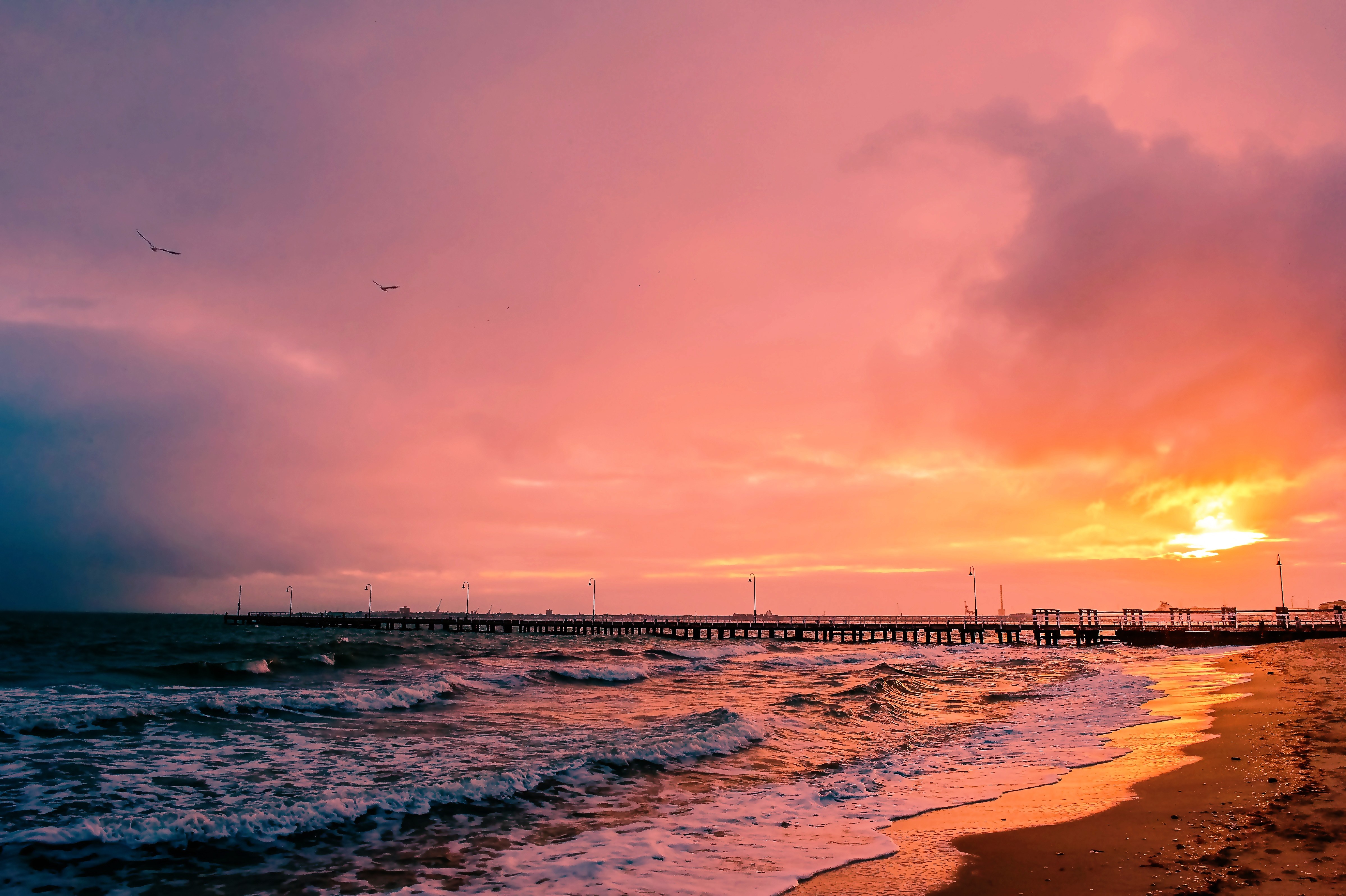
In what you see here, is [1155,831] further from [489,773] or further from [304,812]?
[304,812]

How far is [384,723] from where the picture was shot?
18312mm

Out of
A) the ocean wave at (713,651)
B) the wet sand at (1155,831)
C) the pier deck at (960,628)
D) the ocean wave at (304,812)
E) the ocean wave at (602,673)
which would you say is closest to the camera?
the wet sand at (1155,831)

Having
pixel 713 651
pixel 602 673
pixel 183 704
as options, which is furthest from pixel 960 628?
pixel 183 704

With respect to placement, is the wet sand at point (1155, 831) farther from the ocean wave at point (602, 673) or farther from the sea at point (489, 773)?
the ocean wave at point (602, 673)

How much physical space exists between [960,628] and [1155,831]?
72304 mm

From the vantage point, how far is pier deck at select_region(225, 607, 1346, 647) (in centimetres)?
5619

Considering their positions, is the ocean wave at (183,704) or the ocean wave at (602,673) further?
the ocean wave at (602,673)

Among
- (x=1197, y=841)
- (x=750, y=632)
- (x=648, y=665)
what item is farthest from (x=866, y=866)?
(x=750, y=632)

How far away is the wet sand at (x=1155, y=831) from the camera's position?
18.8 ft

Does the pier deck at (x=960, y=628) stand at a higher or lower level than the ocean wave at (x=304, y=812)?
lower

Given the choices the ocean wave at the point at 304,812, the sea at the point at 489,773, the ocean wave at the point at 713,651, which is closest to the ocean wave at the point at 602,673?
the sea at the point at 489,773

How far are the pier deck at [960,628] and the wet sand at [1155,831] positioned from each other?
5438 centimetres

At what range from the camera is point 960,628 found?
73.8m

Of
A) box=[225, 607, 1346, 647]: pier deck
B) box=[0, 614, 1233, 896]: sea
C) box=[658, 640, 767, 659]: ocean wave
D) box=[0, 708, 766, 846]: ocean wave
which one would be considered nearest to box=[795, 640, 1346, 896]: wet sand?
box=[0, 614, 1233, 896]: sea
